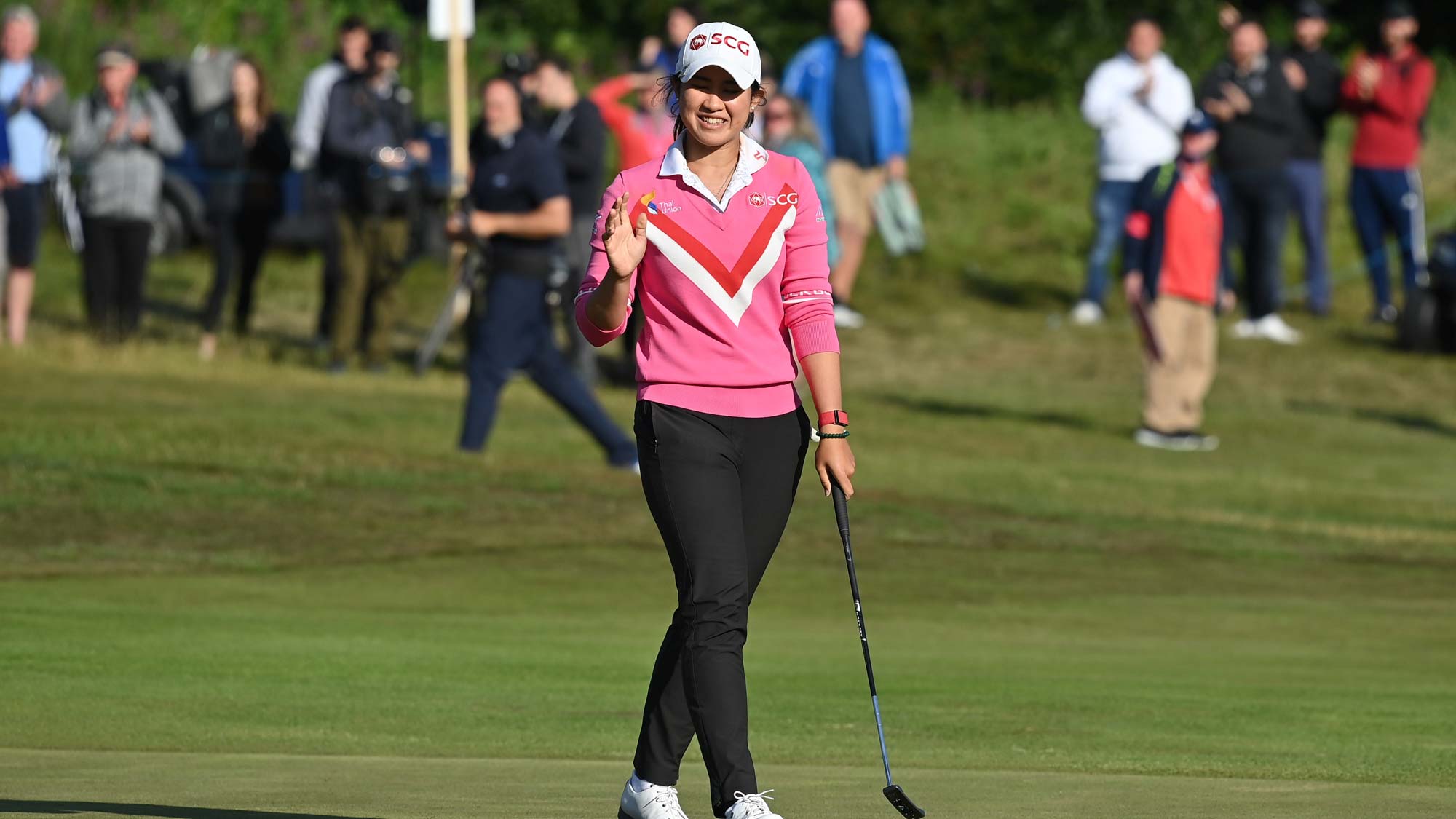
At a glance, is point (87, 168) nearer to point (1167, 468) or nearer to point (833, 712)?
point (1167, 468)

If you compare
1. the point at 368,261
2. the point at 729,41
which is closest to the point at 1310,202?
the point at 368,261

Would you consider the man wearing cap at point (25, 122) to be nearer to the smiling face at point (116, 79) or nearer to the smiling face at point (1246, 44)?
the smiling face at point (116, 79)

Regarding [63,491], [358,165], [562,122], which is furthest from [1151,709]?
[358,165]

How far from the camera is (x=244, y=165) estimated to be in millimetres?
19969

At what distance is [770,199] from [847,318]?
56.1 ft

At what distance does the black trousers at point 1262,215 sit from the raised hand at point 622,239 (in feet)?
55.5

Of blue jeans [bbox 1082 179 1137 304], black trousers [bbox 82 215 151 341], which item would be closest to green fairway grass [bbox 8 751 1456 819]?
black trousers [bbox 82 215 151 341]

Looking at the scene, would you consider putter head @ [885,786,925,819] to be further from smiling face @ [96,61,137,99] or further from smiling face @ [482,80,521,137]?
smiling face @ [96,61,137,99]

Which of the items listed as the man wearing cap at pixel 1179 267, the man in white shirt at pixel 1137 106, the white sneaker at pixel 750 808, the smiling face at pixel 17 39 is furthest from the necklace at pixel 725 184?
the man in white shirt at pixel 1137 106

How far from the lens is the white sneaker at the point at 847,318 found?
75.9 ft

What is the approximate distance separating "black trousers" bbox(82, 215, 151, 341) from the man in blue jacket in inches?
215

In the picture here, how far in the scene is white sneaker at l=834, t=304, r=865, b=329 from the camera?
2314cm

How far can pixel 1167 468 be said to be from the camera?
17.3 m

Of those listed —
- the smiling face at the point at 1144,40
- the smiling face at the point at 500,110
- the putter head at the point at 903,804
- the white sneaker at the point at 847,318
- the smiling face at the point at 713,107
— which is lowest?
the white sneaker at the point at 847,318
